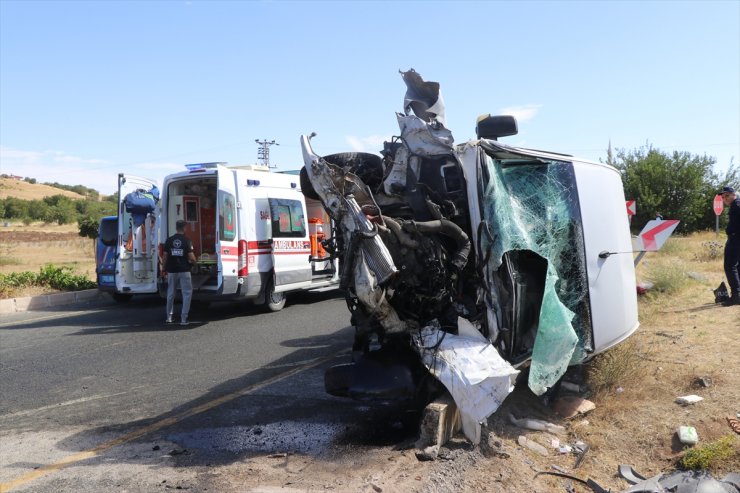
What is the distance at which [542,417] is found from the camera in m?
4.88

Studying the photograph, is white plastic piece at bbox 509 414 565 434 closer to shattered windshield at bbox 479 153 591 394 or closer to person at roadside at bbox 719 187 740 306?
shattered windshield at bbox 479 153 591 394

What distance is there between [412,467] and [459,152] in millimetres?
2251

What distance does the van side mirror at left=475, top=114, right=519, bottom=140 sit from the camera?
517 cm

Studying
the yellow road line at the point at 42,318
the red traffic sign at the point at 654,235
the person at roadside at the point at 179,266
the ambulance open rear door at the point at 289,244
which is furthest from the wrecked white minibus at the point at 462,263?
the yellow road line at the point at 42,318

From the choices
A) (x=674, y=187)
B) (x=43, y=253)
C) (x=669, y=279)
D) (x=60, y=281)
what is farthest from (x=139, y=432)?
(x=674, y=187)

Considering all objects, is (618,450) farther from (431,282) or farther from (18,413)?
(18,413)

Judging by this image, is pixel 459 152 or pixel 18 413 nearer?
pixel 459 152

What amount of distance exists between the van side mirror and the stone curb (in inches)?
454

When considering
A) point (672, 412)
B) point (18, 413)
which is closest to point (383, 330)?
point (672, 412)

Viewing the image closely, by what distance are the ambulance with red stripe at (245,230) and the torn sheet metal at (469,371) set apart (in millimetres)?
6478

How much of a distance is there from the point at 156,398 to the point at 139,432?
3.31 feet

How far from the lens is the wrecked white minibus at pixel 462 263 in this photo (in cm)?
415

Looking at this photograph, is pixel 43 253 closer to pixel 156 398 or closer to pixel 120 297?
pixel 120 297

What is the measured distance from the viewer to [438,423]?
392 cm
